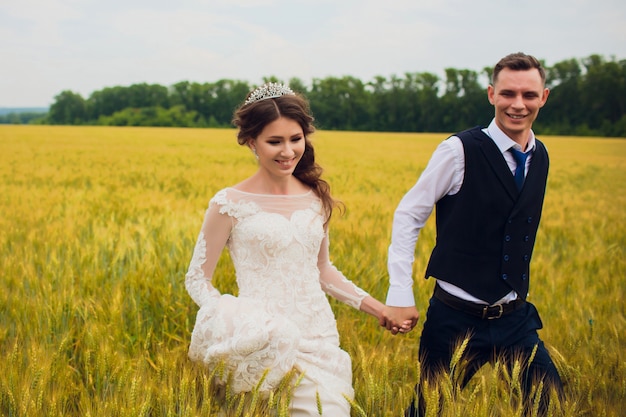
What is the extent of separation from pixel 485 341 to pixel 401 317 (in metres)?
0.31

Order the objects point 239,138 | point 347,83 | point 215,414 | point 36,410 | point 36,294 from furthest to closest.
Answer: point 347,83 → point 36,294 → point 239,138 → point 215,414 → point 36,410

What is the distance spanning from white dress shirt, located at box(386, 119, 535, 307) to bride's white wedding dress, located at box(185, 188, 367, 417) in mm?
317

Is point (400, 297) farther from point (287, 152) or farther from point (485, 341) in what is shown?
point (287, 152)

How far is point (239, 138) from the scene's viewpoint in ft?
7.33

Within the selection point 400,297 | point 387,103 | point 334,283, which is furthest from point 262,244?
point 387,103

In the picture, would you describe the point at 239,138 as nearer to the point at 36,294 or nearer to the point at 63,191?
the point at 36,294

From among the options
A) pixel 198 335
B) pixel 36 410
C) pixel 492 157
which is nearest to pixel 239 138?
A: pixel 198 335

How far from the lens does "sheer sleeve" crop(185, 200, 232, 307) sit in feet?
7.27

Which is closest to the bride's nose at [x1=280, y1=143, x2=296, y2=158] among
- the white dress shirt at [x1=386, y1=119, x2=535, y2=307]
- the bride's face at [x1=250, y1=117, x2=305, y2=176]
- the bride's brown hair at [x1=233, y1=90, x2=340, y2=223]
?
the bride's face at [x1=250, y1=117, x2=305, y2=176]

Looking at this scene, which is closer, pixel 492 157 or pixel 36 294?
pixel 492 157

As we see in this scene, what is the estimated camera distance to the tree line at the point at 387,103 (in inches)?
1838

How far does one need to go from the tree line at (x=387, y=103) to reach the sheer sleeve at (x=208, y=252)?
4654 cm

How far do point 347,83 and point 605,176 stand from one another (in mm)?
45787

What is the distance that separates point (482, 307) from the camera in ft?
6.65
